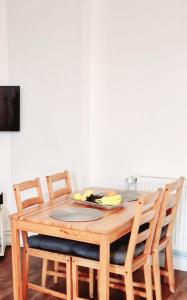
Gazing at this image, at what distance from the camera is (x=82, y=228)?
207cm

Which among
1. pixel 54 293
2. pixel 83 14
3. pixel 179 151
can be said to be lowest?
pixel 54 293

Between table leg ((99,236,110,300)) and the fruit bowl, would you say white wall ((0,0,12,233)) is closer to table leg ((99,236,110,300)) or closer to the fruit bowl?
the fruit bowl

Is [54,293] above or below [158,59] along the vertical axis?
below

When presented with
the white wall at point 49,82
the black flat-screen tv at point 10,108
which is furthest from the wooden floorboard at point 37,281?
the black flat-screen tv at point 10,108

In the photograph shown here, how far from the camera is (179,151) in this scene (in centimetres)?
317

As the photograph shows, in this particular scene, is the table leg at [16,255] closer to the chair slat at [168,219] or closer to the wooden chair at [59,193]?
the wooden chair at [59,193]

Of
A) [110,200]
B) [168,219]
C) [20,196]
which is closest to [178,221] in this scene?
[168,219]

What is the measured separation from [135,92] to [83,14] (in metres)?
0.85

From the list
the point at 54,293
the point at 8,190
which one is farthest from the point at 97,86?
the point at 54,293

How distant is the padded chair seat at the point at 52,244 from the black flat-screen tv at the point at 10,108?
1.36 meters

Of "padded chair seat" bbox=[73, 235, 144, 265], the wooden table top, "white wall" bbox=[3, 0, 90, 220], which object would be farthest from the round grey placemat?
"white wall" bbox=[3, 0, 90, 220]

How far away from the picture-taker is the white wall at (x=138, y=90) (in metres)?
3.13

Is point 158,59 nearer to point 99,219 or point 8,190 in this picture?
point 99,219

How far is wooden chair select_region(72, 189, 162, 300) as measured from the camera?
2.14 m
